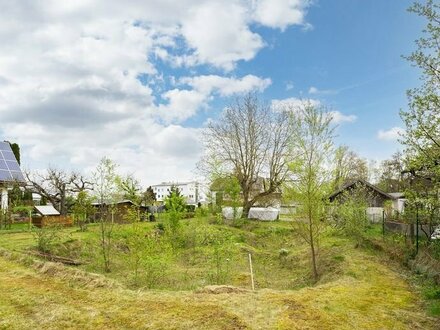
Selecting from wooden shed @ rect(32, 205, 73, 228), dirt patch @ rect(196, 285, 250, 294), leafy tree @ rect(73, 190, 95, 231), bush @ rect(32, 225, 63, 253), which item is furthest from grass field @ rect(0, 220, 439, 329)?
wooden shed @ rect(32, 205, 73, 228)

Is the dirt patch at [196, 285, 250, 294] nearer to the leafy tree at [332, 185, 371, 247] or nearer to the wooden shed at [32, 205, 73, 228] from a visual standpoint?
the leafy tree at [332, 185, 371, 247]

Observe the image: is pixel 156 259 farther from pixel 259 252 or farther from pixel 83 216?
pixel 83 216

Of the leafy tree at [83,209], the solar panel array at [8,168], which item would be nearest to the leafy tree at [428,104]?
the leafy tree at [83,209]

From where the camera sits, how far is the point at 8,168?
31.2 m

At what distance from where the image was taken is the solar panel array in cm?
3022

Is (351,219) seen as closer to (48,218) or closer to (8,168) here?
(48,218)

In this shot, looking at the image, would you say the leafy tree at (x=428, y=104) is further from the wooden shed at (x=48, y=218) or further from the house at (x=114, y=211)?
the wooden shed at (x=48, y=218)

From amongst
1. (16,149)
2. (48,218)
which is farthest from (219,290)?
(16,149)

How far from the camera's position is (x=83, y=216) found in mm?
24172

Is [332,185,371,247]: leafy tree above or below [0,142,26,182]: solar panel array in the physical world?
below

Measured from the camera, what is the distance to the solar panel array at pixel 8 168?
3022 centimetres

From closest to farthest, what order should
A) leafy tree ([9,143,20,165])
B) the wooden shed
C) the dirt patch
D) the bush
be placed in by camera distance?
the dirt patch
the bush
the wooden shed
leafy tree ([9,143,20,165])

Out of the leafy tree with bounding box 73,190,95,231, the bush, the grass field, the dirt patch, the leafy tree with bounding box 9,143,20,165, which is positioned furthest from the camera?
the leafy tree with bounding box 9,143,20,165

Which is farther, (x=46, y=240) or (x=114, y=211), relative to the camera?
(x=114, y=211)
